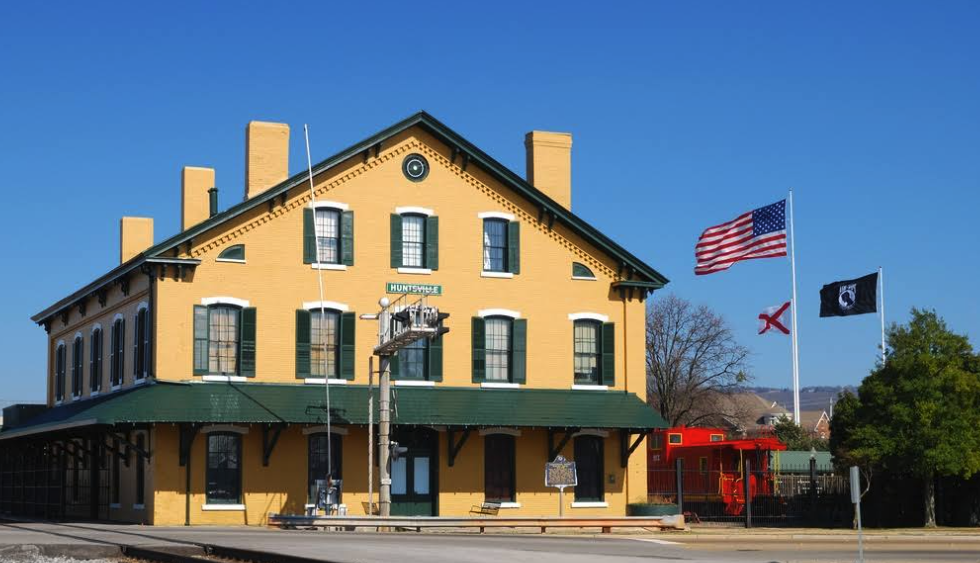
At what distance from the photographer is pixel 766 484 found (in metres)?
50.0

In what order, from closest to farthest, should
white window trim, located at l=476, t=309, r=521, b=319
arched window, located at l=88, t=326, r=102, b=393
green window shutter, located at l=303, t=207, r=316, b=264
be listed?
green window shutter, located at l=303, t=207, r=316, b=264 < white window trim, located at l=476, t=309, r=521, b=319 < arched window, located at l=88, t=326, r=102, b=393

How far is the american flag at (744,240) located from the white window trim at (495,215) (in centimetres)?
804

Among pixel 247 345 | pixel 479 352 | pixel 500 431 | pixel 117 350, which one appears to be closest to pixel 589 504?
pixel 500 431

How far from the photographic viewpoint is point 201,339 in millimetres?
38125

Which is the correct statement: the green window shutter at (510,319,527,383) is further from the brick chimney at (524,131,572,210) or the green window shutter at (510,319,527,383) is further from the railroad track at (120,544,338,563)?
the railroad track at (120,544,338,563)

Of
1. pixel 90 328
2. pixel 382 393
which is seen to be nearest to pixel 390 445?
pixel 382 393

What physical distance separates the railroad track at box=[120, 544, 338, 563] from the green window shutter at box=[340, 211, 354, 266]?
14892 mm

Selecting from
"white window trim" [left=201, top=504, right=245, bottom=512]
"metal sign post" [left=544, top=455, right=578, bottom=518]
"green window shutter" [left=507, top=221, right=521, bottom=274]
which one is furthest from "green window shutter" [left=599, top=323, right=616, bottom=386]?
"white window trim" [left=201, top=504, right=245, bottom=512]

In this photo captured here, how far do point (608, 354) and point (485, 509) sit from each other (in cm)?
632

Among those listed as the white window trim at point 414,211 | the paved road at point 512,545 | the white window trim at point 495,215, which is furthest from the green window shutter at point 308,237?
the paved road at point 512,545

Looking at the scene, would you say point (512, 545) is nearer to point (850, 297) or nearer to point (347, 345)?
point (347, 345)

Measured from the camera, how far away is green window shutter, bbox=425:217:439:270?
134 feet

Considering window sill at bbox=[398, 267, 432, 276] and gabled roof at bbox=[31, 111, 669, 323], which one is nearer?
gabled roof at bbox=[31, 111, 669, 323]

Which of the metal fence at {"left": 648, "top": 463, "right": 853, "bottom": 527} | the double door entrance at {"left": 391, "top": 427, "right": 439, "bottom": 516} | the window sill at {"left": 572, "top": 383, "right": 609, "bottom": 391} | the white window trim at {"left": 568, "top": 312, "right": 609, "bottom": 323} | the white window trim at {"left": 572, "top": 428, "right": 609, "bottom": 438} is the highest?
the white window trim at {"left": 568, "top": 312, "right": 609, "bottom": 323}
